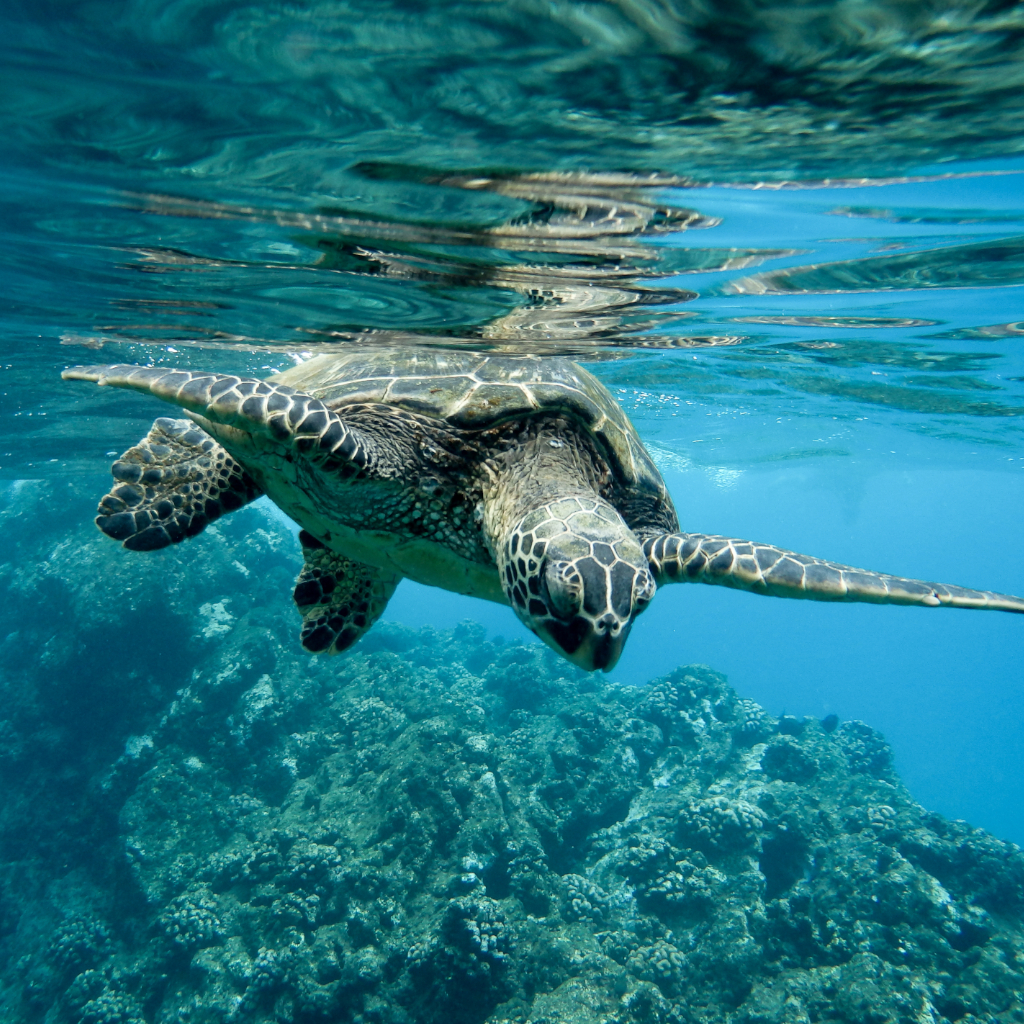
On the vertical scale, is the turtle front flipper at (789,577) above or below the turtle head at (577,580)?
below

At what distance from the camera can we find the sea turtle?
10.5ft

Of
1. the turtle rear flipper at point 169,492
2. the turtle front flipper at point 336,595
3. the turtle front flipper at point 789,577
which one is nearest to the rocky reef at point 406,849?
the turtle front flipper at point 336,595

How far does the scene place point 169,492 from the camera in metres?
5.14

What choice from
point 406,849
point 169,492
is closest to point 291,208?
point 169,492

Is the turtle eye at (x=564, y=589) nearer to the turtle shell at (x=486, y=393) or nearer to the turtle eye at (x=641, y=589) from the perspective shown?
the turtle eye at (x=641, y=589)

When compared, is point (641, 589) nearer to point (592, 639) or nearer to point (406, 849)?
point (592, 639)

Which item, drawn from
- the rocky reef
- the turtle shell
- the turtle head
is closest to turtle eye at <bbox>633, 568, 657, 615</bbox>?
the turtle head

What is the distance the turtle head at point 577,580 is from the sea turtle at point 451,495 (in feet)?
0.03

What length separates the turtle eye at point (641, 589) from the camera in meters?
3.03

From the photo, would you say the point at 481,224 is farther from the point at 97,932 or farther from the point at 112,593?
the point at 112,593

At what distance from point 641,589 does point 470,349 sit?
335 inches

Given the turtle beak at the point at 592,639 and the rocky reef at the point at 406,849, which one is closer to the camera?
the turtle beak at the point at 592,639

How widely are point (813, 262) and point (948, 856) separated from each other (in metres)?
11.8

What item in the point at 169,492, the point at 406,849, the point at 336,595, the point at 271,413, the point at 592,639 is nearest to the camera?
the point at 592,639
